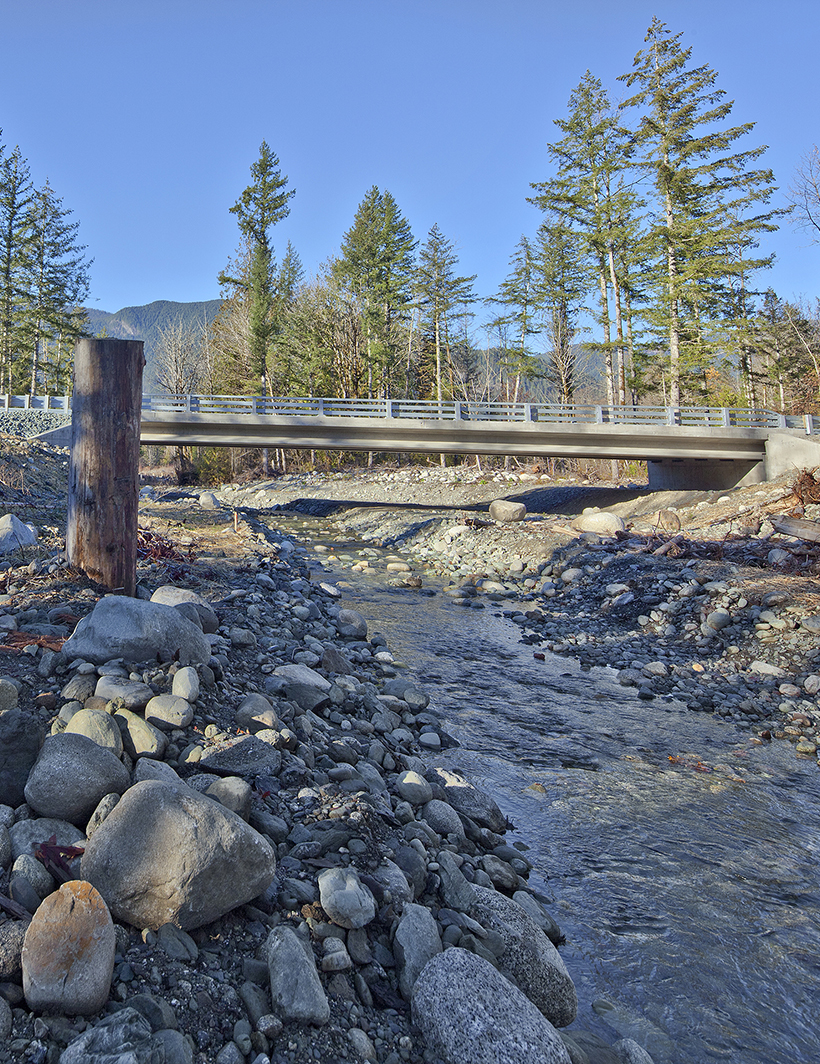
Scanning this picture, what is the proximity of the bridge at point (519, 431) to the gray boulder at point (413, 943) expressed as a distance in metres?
20.7

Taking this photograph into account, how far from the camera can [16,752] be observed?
9.50 feet

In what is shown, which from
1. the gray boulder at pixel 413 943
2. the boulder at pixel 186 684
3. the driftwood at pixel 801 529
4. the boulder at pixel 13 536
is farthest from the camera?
the driftwood at pixel 801 529

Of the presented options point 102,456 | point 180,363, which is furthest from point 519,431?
point 180,363

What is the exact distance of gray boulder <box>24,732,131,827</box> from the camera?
2762 mm

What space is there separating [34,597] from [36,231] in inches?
1812

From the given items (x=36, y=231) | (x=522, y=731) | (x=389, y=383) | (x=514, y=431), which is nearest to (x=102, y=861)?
(x=522, y=731)

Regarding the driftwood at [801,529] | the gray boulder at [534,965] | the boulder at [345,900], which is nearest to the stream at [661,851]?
the gray boulder at [534,965]

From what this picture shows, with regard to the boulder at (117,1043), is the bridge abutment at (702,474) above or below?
above

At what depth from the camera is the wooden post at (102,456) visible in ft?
17.7

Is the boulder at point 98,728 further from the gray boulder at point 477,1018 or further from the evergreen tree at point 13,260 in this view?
the evergreen tree at point 13,260

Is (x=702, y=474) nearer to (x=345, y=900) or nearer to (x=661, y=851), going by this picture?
(x=661, y=851)

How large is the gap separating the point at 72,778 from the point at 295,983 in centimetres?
128

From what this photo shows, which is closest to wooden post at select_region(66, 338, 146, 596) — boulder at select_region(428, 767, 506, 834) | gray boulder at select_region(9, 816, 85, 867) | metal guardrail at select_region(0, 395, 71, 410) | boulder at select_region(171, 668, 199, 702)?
boulder at select_region(171, 668, 199, 702)

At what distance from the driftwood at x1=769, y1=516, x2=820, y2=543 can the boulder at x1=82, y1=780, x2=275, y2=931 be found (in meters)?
11.8
